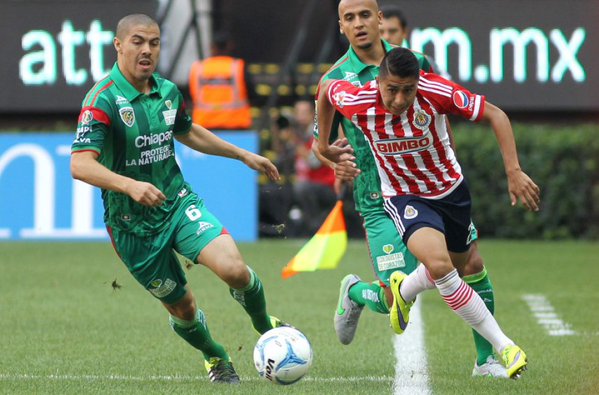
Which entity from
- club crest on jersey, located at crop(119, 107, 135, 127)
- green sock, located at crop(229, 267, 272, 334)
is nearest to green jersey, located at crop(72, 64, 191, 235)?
club crest on jersey, located at crop(119, 107, 135, 127)

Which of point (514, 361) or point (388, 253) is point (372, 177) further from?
point (514, 361)

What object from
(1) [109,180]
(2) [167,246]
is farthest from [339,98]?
(1) [109,180]

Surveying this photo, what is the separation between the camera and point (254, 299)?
24.2 ft

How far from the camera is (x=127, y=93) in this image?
7.16 metres

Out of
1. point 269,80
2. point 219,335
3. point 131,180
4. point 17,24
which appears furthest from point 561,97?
point 131,180

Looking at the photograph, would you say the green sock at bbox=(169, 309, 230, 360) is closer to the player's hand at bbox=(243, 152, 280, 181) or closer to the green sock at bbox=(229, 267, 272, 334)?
the green sock at bbox=(229, 267, 272, 334)

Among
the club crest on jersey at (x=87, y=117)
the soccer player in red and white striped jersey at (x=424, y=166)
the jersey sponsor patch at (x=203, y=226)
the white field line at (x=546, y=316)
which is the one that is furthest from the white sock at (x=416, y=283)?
the white field line at (x=546, y=316)

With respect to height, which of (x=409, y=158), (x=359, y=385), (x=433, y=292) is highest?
(x=409, y=158)

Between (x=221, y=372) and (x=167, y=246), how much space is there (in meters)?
0.77

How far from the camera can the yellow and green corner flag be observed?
9930 millimetres

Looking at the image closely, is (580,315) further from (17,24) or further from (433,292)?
(17,24)

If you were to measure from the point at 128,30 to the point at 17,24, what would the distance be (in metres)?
11.1

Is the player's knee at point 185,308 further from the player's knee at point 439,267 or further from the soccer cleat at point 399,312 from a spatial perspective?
the player's knee at point 439,267

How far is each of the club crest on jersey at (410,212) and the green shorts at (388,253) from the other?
50cm
